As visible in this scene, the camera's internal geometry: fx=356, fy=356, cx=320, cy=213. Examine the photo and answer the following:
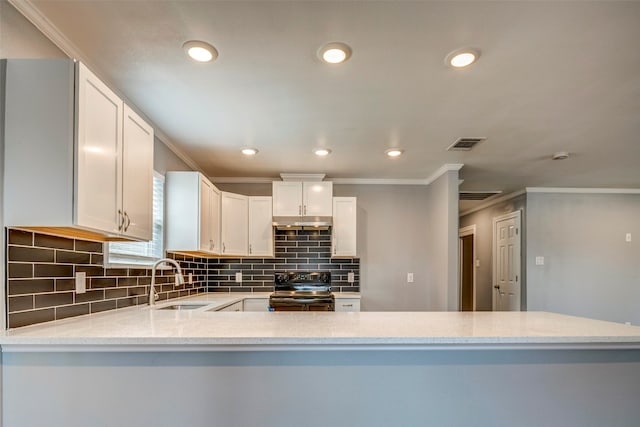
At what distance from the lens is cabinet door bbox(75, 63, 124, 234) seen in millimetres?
1450

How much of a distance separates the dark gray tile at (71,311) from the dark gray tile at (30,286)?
0.14 meters

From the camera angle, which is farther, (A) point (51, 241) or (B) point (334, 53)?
(B) point (334, 53)

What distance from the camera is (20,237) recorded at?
4.99 ft

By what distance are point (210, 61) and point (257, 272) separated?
124 inches

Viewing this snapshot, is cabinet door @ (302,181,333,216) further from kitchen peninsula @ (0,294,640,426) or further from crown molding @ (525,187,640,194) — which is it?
crown molding @ (525,187,640,194)

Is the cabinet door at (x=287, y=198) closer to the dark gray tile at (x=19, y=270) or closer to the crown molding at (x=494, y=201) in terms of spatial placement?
the dark gray tile at (x=19, y=270)

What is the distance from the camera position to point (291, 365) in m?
1.52

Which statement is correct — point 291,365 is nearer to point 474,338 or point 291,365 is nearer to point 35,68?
point 474,338

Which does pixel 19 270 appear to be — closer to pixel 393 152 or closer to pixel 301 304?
pixel 301 304

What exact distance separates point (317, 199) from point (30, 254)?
3023 mm

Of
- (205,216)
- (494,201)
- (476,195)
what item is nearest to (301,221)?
(205,216)

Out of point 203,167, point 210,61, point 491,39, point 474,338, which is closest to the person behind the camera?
point 474,338

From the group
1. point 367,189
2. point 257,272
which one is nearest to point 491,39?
point 367,189

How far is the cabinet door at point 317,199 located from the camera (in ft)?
14.1
